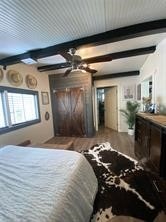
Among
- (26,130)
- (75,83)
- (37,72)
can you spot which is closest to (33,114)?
(26,130)

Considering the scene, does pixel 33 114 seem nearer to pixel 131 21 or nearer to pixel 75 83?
pixel 75 83

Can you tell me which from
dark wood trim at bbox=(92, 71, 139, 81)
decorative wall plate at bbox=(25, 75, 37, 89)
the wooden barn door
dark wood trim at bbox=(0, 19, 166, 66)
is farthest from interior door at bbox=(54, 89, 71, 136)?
dark wood trim at bbox=(0, 19, 166, 66)

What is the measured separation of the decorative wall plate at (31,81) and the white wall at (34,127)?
105mm

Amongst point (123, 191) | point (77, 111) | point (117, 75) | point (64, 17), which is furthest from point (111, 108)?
point (64, 17)

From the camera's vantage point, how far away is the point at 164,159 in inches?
61.9

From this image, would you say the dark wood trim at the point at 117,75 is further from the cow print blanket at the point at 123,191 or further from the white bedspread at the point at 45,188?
the white bedspread at the point at 45,188

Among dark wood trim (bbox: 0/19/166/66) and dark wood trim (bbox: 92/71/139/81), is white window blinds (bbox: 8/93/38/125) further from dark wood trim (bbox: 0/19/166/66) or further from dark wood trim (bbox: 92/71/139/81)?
dark wood trim (bbox: 92/71/139/81)

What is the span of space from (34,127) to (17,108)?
0.83m

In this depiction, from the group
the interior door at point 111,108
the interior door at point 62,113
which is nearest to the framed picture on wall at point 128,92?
the interior door at point 111,108

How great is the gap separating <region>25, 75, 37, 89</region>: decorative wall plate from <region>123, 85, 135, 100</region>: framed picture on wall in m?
3.52

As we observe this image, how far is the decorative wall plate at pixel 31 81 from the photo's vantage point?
12.3 feet

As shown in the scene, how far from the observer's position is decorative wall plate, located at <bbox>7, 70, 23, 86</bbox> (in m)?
3.18

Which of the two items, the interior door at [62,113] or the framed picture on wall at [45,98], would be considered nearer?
the framed picture on wall at [45,98]

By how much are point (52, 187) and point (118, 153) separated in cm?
247
